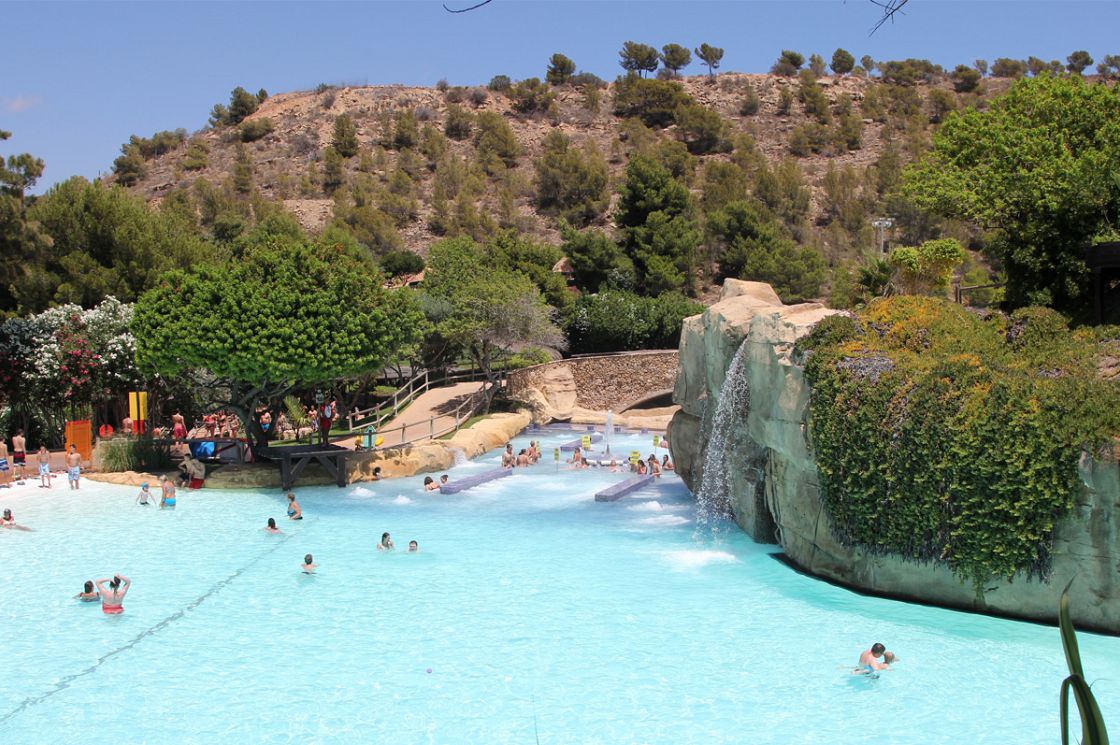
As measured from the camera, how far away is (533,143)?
9031 cm

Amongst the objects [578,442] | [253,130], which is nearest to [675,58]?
[253,130]

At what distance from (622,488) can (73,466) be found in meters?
14.6

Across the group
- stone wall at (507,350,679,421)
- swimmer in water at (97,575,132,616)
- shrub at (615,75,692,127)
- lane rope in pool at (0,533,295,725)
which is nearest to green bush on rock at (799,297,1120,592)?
lane rope in pool at (0,533,295,725)

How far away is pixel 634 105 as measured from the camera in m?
94.0

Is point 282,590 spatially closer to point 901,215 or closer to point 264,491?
point 264,491

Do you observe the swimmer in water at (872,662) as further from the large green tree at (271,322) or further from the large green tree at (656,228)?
the large green tree at (656,228)

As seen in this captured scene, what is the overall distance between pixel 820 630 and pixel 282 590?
30.6 feet

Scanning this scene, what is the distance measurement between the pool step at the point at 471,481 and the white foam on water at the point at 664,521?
5.82 m

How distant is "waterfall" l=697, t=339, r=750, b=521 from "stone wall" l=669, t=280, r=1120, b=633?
21 cm

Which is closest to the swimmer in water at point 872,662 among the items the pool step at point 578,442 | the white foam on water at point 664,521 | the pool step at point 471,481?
the white foam on water at point 664,521

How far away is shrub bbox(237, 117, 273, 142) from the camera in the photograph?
9069 cm

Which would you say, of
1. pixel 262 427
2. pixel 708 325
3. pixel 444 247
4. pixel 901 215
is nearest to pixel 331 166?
pixel 444 247

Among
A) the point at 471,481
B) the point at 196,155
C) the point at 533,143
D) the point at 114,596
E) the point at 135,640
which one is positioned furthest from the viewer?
the point at 533,143

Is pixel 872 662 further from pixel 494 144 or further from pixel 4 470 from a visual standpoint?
pixel 494 144
